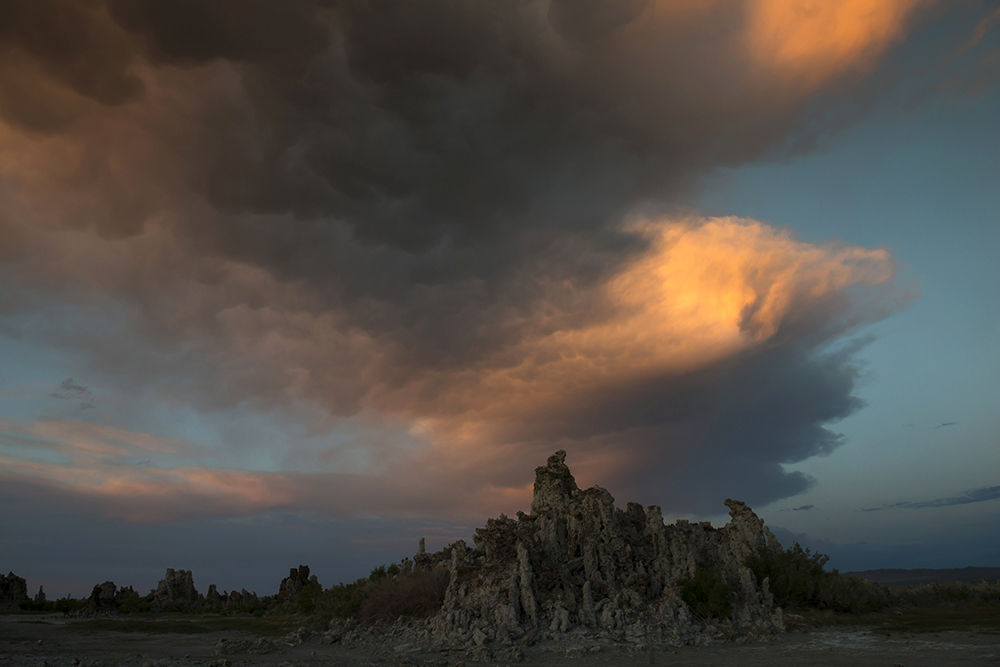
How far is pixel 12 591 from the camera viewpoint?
6297 cm

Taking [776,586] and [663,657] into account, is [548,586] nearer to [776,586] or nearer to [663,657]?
[663,657]

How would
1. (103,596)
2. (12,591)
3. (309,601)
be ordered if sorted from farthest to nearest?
(12,591) → (103,596) → (309,601)

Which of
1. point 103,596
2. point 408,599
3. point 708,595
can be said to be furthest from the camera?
point 103,596

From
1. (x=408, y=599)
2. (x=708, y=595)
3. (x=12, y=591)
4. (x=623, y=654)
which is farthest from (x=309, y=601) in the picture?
(x=12, y=591)

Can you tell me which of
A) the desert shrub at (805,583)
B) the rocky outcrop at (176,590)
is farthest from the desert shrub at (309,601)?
the desert shrub at (805,583)

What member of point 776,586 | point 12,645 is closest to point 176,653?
point 12,645

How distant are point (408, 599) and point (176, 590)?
43924 mm

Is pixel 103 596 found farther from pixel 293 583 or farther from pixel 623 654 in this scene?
pixel 623 654

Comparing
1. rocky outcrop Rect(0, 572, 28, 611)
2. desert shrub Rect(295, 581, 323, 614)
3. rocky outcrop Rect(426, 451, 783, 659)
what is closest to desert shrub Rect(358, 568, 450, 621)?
rocky outcrop Rect(426, 451, 783, 659)

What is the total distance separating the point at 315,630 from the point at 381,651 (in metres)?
8.87

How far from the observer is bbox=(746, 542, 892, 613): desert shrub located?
3691 cm

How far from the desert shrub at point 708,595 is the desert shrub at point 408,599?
15812 millimetres

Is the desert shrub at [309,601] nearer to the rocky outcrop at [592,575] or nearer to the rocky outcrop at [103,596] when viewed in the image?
the rocky outcrop at [592,575]

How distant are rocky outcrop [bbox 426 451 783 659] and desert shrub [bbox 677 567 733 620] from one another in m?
0.21
